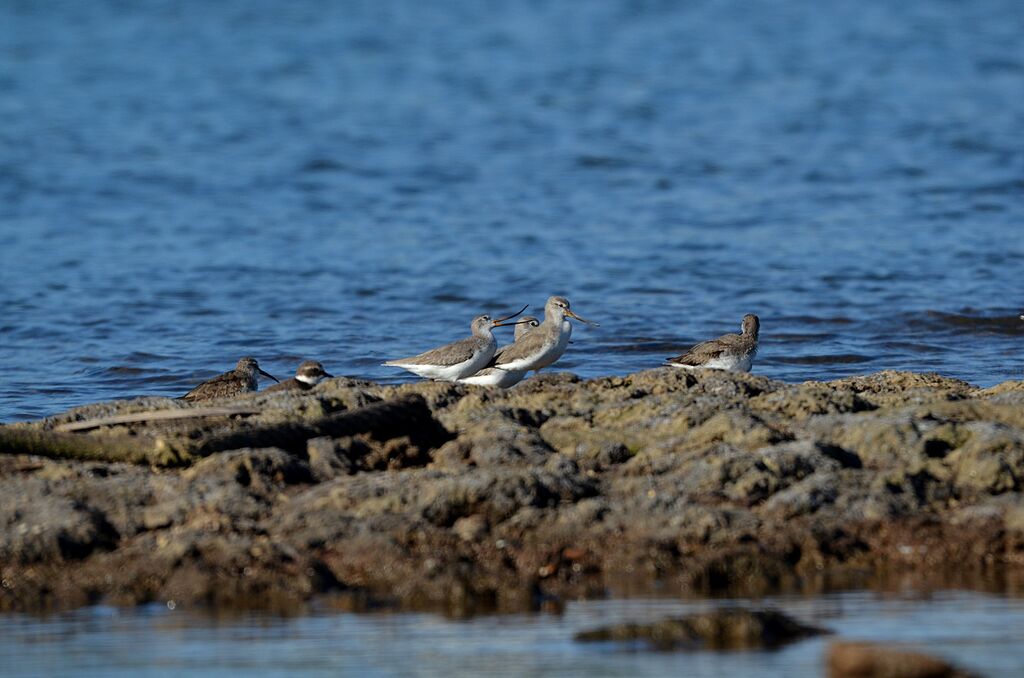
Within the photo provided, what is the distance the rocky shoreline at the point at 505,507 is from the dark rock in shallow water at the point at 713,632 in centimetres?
54

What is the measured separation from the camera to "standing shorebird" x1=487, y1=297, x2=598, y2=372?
11008 millimetres

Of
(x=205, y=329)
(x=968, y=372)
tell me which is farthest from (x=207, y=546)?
(x=205, y=329)

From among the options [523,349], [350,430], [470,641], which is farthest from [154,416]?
[523,349]

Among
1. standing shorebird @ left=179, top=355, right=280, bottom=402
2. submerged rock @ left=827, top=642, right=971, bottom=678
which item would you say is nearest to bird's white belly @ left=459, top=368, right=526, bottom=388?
standing shorebird @ left=179, top=355, right=280, bottom=402

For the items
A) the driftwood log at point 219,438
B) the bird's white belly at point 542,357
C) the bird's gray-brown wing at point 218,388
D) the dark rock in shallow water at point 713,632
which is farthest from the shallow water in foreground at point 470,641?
the bird's white belly at point 542,357

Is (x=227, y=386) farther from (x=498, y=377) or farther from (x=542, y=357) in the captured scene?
(x=542, y=357)

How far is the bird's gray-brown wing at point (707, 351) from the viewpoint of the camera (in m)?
11.5

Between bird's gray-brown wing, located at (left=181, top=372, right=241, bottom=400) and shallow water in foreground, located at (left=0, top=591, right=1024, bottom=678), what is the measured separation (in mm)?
4235

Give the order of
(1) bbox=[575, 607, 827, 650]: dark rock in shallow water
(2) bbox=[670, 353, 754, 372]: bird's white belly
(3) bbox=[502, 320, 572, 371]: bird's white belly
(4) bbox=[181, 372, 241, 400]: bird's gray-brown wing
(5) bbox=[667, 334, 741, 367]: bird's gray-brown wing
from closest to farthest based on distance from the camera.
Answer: (1) bbox=[575, 607, 827, 650]: dark rock in shallow water < (4) bbox=[181, 372, 241, 400]: bird's gray-brown wing < (3) bbox=[502, 320, 572, 371]: bird's white belly < (2) bbox=[670, 353, 754, 372]: bird's white belly < (5) bbox=[667, 334, 741, 367]: bird's gray-brown wing

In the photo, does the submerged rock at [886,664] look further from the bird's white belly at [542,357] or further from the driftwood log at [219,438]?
the bird's white belly at [542,357]

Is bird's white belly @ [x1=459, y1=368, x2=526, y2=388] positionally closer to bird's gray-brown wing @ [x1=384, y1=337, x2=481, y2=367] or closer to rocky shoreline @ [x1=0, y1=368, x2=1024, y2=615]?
bird's gray-brown wing @ [x1=384, y1=337, x2=481, y2=367]

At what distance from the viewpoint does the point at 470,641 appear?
5574 mm

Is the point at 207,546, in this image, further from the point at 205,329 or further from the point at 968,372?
the point at 205,329

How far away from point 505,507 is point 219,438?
1.74 meters
